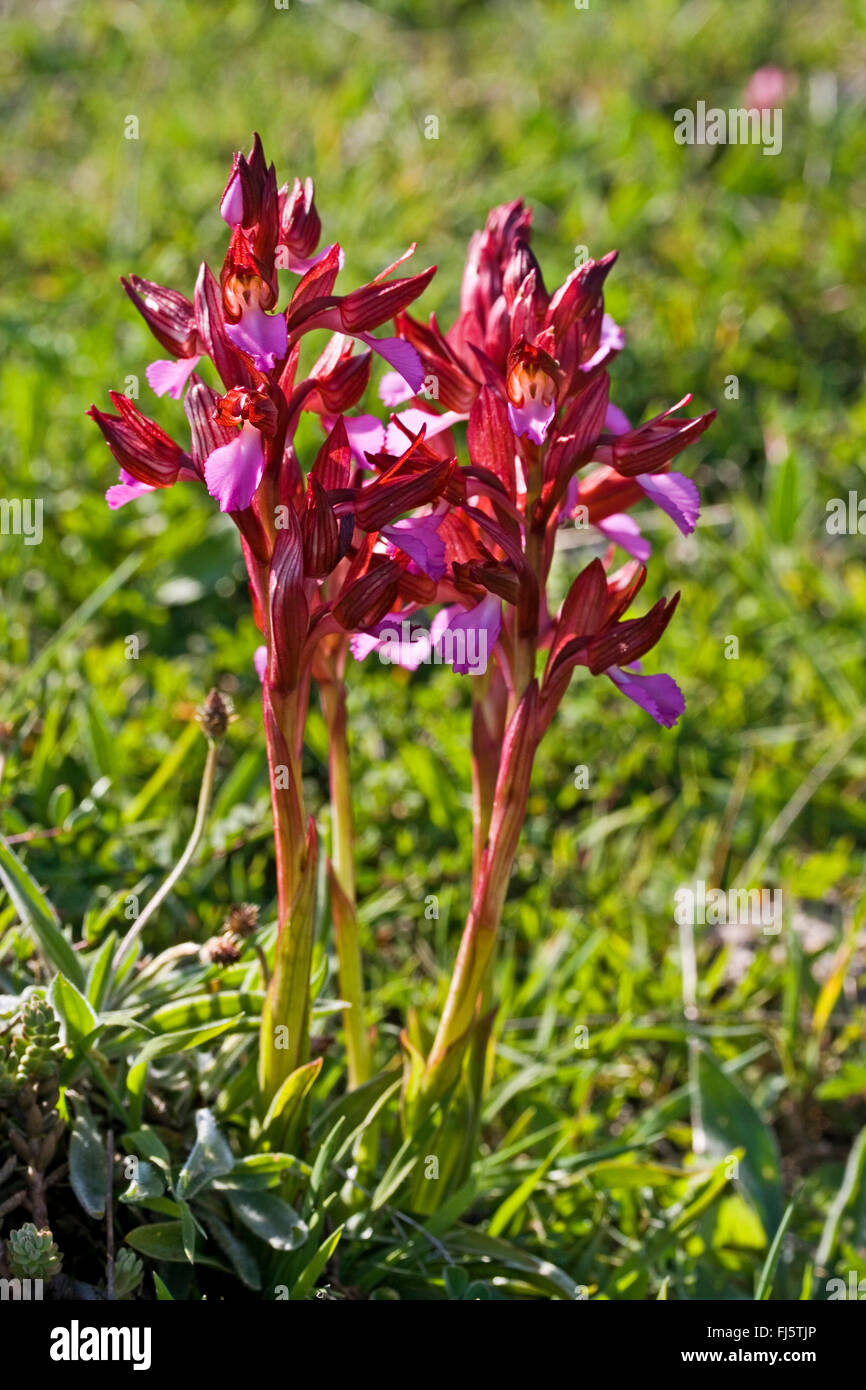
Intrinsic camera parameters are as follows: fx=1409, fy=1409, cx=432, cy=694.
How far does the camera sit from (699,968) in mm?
2658

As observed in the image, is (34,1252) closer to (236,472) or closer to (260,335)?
(236,472)

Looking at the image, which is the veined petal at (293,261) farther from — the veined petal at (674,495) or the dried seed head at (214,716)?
the dried seed head at (214,716)

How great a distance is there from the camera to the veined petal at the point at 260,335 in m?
1.47

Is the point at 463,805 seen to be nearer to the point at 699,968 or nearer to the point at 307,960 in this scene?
the point at 699,968

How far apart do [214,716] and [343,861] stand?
26 cm

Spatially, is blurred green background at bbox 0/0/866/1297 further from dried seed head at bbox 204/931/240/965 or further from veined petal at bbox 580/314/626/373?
veined petal at bbox 580/314/626/373

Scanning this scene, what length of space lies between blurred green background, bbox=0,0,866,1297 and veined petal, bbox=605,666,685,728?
84 centimetres

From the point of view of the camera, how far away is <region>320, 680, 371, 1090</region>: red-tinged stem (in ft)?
6.07

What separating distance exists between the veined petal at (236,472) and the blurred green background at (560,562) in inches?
37.3

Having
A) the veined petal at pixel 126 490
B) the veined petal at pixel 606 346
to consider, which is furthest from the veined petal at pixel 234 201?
the veined petal at pixel 606 346

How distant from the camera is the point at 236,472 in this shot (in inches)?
57.6

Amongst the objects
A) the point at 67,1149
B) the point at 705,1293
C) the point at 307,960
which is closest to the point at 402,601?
the point at 307,960

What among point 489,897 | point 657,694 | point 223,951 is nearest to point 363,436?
point 657,694
